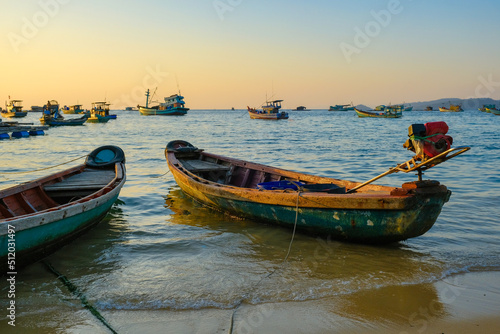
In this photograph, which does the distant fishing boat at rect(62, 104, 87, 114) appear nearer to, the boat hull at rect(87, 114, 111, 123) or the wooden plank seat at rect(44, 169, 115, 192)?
the boat hull at rect(87, 114, 111, 123)

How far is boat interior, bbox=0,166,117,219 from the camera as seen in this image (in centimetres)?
629

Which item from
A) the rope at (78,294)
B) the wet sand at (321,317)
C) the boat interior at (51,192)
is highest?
the boat interior at (51,192)

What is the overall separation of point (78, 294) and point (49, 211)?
1.21 meters

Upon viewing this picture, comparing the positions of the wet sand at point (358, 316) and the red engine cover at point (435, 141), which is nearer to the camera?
the wet sand at point (358, 316)

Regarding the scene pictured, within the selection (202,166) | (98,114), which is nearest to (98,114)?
(98,114)

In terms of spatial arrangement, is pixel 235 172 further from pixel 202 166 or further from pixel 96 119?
pixel 96 119

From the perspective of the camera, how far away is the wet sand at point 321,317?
393cm

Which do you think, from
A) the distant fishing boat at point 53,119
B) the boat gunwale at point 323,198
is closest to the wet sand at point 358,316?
the boat gunwale at point 323,198

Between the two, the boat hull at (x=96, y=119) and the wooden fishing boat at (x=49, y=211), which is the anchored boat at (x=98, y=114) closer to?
the boat hull at (x=96, y=119)

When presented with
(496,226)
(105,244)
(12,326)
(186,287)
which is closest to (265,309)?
(186,287)

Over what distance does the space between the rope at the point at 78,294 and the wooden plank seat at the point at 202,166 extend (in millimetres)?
4855


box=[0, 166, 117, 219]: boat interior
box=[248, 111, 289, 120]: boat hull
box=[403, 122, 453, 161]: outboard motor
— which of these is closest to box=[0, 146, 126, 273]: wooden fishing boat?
box=[0, 166, 117, 219]: boat interior

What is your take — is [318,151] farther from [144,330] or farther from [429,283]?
[144,330]

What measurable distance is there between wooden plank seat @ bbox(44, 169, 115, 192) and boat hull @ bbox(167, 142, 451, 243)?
8.49ft
